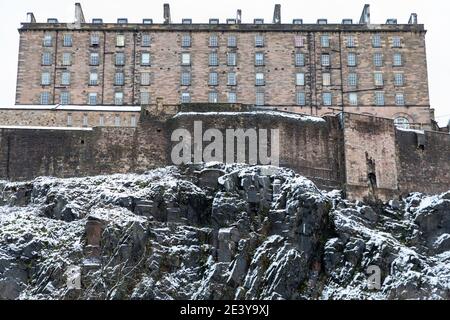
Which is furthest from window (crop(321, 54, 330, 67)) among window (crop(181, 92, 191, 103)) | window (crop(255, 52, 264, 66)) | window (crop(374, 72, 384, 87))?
window (crop(181, 92, 191, 103))

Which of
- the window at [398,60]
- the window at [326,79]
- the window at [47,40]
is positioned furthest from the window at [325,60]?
Answer: the window at [47,40]

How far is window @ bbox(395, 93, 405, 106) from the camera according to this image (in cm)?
7131

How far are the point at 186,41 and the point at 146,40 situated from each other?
9.52 ft

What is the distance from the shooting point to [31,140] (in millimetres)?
60781

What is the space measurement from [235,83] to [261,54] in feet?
9.63

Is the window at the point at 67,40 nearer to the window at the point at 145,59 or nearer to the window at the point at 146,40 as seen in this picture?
the window at the point at 146,40

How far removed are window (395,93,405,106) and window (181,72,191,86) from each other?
583 inches

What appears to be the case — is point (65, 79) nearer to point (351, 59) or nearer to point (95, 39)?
point (95, 39)

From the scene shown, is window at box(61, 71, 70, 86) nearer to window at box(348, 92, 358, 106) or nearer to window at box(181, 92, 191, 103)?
window at box(181, 92, 191, 103)

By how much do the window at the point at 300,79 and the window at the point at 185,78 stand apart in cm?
766

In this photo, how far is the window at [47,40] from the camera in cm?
7231

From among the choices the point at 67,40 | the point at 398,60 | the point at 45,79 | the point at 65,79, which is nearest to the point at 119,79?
the point at 65,79

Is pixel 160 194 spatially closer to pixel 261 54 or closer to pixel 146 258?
pixel 146 258
